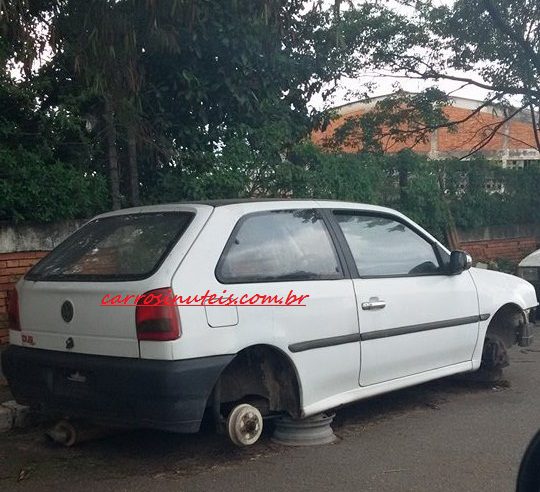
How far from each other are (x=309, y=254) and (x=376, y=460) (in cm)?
138

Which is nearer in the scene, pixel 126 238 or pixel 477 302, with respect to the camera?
pixel 126 238

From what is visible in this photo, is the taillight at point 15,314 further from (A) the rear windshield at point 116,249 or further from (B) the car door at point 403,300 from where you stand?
(B) the car door at point 403,300

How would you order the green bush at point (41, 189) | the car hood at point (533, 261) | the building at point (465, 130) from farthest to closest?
the building at point (465, 130) < the car hood at point (533, 261) < the green bush at point (41, 189)

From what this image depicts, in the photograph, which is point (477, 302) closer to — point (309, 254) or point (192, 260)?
point (309, 254)

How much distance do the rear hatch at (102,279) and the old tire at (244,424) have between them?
29.5 inches

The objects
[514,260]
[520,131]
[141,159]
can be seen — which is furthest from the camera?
[520,131]

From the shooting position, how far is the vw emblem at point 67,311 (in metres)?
4.73

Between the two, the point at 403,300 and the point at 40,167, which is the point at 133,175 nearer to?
the point at 40,167

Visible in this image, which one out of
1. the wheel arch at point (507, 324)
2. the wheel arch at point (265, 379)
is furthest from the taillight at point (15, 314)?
the wheel arch at point (507, 324)

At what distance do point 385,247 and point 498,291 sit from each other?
1307mm

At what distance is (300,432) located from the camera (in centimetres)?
517

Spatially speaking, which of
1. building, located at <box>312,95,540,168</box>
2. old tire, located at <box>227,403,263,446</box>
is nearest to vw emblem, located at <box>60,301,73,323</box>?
old tire, located at <box>227,403,263,446</box>

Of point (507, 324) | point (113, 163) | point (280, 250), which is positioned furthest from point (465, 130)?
point (280, 250)

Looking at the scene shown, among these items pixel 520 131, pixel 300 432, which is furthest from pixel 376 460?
pixel 520 131
